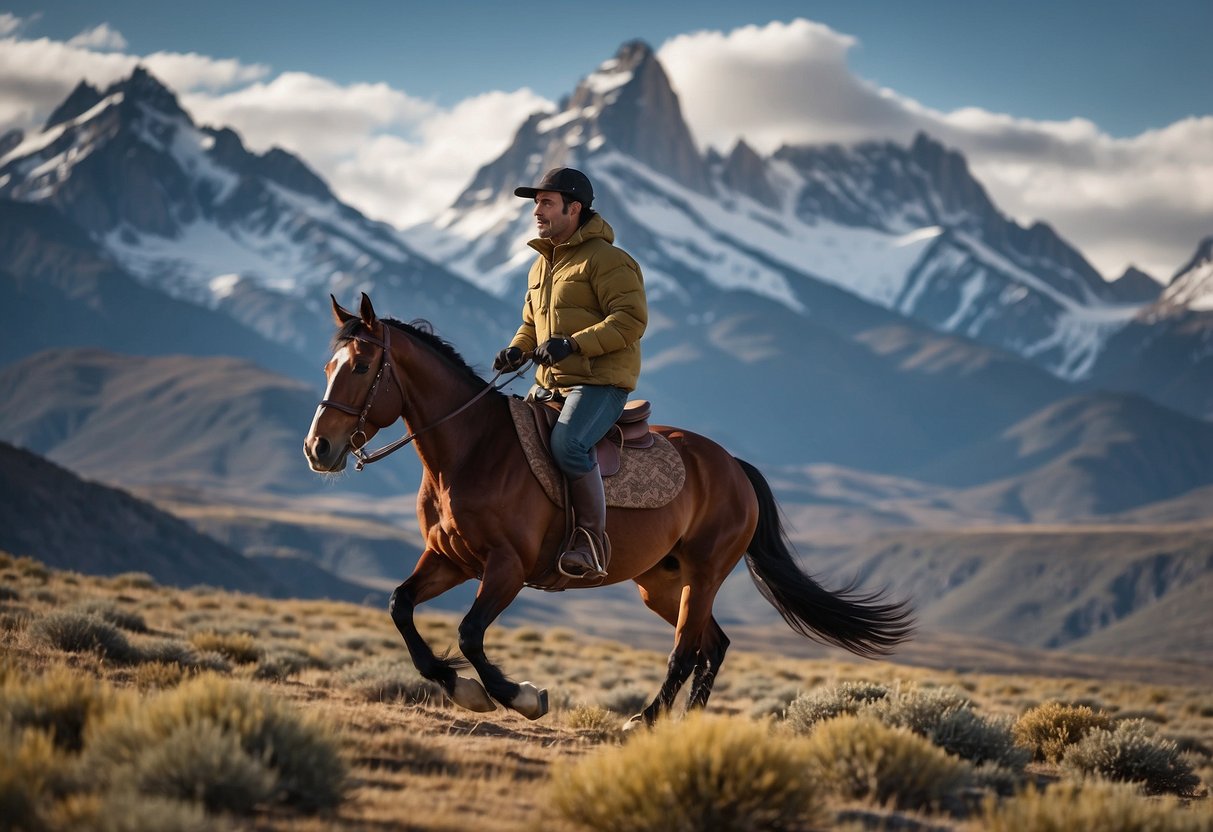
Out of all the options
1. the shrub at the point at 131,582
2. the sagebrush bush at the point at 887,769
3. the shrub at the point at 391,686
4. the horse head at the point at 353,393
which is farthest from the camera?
the shrub at the point at 131,582

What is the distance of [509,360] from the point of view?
10.5 m

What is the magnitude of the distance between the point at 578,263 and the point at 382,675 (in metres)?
5.27

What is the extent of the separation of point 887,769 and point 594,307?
4.78 meters

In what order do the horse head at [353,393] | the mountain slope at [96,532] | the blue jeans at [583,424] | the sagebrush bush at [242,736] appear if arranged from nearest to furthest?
the sagebrush bush at [242,736]
the horse head at [353,393]
the blue jeans at [583,424]
the mountain slope at [96,532]

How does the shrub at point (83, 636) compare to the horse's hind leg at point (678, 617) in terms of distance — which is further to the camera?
the shrub at point (83, 636)

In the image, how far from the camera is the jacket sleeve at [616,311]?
10461 mm

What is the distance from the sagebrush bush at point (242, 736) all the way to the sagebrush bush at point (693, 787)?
1.18m

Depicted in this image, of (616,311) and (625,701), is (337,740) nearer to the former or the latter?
(616,311)

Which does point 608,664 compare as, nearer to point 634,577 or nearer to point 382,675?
point 382,675

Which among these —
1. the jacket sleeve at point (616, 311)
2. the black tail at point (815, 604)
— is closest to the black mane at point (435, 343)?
the jacket sleeve at point (616, 311)

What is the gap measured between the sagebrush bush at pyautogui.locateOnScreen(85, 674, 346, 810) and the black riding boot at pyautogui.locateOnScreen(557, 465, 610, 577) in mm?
3513

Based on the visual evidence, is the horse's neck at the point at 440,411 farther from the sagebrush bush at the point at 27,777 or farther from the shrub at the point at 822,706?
the sagebrush bush at the point at 27,777

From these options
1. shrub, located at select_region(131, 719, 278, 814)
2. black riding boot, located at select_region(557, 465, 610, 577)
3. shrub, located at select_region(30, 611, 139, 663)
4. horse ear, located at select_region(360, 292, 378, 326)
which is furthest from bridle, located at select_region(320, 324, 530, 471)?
shrub, located at select_region(30, 611, 139, 663)

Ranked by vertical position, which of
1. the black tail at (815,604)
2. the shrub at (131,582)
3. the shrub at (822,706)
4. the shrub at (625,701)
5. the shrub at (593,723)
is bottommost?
the shrub at (131,582)
